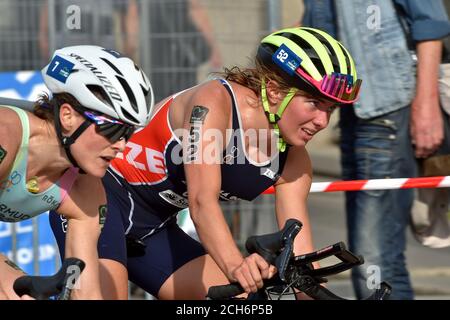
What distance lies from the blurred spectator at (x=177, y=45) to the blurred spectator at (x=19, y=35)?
A: 34.3 inches

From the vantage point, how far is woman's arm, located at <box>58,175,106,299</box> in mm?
4719

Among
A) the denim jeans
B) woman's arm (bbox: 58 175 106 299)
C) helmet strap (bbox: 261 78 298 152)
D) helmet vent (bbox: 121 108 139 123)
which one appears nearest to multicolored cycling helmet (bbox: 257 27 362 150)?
helmet strap (bbox: 261 78 298 152)

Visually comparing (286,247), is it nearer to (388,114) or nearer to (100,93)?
(100,93)

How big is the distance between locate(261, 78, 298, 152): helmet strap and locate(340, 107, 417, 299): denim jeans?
1.39 m

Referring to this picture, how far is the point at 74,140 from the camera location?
4.58 metres

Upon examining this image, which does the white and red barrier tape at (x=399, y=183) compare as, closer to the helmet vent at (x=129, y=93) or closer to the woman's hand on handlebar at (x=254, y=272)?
the woman's hand on handlebar at (x=254, y=272)

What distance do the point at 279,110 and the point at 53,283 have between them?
4.54ft

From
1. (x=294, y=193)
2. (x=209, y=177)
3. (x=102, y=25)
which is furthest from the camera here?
(x=102, y=25)

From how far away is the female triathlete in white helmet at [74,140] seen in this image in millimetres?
4520

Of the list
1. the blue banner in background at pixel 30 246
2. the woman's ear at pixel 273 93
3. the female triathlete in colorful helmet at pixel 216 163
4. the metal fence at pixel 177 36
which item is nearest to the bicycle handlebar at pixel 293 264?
the female triathlete in colorful helmet at pixel 216 163

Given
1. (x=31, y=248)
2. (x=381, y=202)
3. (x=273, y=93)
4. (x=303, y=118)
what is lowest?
(x=31, y=248)

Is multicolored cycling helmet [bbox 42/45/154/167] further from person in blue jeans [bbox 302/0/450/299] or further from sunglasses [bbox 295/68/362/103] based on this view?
person in blue jeans [bbox 302/0/450/299]

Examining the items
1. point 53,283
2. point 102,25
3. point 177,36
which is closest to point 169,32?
point 177,36

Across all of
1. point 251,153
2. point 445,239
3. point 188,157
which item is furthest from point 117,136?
point 445,239
